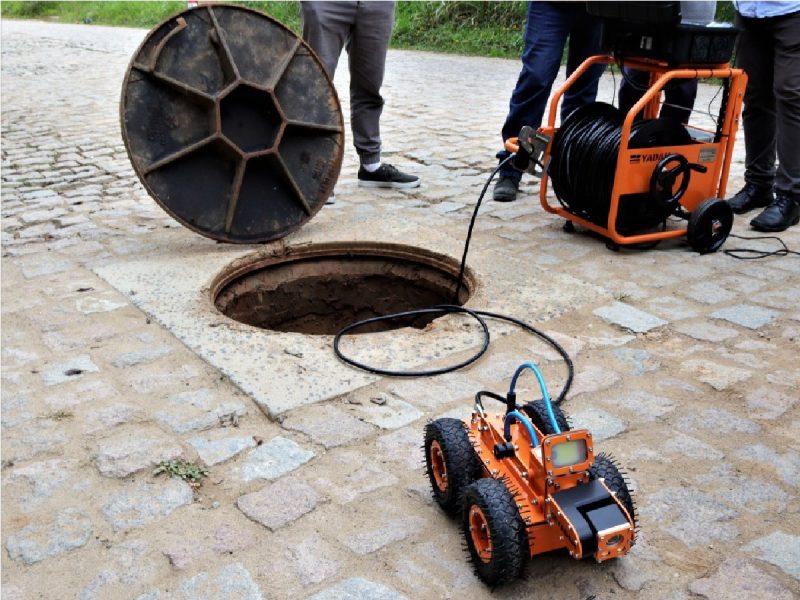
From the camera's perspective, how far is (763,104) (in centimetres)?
539

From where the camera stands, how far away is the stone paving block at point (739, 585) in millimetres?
2166

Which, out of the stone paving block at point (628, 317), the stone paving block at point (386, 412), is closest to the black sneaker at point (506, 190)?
the stone paving block at point (628, 317)

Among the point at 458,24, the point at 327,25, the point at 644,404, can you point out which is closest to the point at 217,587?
the point at 644,404

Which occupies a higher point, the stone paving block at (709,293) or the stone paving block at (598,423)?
the stone paving block at (709,293)

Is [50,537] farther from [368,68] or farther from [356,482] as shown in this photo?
[368,68]

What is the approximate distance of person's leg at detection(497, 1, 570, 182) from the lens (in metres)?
5.48

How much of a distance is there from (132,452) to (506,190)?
12.1 ft

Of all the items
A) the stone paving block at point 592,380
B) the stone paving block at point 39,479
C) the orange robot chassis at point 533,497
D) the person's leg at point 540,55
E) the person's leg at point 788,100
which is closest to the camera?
the orange robot chassis at point 533,497

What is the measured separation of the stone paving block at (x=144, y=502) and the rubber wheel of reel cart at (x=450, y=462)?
778mm

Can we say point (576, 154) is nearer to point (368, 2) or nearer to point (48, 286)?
point (368, 2)

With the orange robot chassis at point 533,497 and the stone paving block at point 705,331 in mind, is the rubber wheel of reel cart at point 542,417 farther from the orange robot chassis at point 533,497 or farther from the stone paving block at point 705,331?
the stone paving block at point 705,331

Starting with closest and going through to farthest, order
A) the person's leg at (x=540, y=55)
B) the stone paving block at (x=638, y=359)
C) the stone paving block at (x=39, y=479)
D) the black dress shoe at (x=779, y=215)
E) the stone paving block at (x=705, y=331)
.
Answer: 1. the stone paving block at (x=39, y=479)
2. the stone paving block at (x=638, y=359)
3. the stone paving block at (x=705, y=331)
4. the black dress shoe at (x=779, y=215)
5. the person's leg at (x=540, y=55)

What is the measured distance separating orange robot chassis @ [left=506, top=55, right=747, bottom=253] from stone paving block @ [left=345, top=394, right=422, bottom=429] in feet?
6.53

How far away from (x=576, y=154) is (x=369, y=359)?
2075 millimetres
